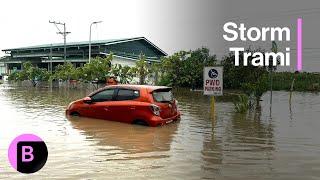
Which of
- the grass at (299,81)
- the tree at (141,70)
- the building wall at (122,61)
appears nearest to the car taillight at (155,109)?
the grass at (299,81)

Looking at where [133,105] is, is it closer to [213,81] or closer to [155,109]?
[155,109]

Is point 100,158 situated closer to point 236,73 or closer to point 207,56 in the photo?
point 236,73

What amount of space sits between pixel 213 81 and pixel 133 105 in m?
3.08

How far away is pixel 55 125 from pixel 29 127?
84cm

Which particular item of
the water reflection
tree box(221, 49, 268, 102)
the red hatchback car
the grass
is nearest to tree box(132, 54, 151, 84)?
tree box(221, 49, 268, 102)

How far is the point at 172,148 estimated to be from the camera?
393 inches

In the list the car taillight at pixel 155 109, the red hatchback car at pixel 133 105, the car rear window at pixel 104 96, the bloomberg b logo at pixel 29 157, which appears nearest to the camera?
the bloomberg b logo at pixel 29 157

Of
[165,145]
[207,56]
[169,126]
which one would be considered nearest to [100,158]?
[165,145]

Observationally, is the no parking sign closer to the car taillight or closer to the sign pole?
the sign pole

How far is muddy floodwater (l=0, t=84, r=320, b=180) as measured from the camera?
757cm

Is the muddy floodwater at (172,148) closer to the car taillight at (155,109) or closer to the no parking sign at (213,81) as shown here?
the car taillight at (155,109)

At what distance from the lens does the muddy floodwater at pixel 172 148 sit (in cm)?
757

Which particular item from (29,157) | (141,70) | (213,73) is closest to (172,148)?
(213,73)

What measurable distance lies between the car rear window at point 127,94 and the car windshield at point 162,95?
604 mm
